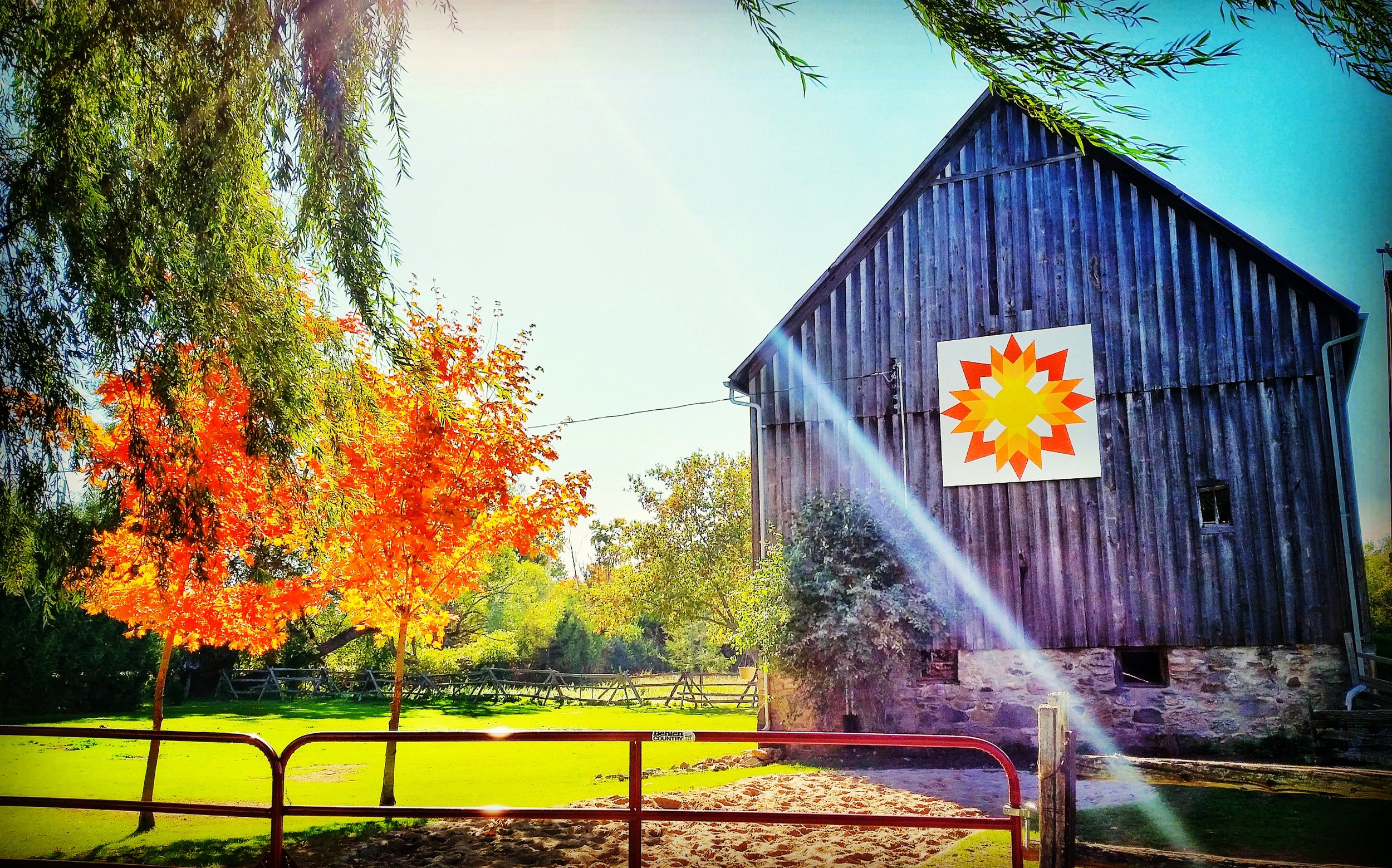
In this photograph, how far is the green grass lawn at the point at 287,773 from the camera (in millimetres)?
9680

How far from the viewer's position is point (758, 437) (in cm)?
1495

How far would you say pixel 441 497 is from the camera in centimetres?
1128

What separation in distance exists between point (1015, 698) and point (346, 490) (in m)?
9.94

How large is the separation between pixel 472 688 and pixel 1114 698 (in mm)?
22729

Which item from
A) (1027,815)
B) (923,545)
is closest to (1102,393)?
(923,545)

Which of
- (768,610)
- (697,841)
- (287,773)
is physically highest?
(768,610)

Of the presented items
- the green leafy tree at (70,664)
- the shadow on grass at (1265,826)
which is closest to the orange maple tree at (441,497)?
the shadow on grass at (1265,826)

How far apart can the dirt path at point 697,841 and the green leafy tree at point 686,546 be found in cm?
2177

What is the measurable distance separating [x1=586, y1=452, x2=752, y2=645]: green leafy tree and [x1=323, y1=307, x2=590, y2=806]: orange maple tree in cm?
1964

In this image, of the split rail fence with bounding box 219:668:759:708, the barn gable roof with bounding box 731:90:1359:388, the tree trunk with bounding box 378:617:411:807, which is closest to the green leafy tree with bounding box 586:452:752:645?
the split rail fence with bounding box 219:668:759:708

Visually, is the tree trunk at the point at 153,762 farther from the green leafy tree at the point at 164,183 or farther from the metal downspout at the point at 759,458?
the metal downspout at the point at 759,458

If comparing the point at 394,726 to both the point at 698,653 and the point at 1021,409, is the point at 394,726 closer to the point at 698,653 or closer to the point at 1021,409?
the point at 1021,409

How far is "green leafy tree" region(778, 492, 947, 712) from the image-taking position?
41.4ft

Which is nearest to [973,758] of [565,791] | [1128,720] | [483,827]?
[1128,720]
